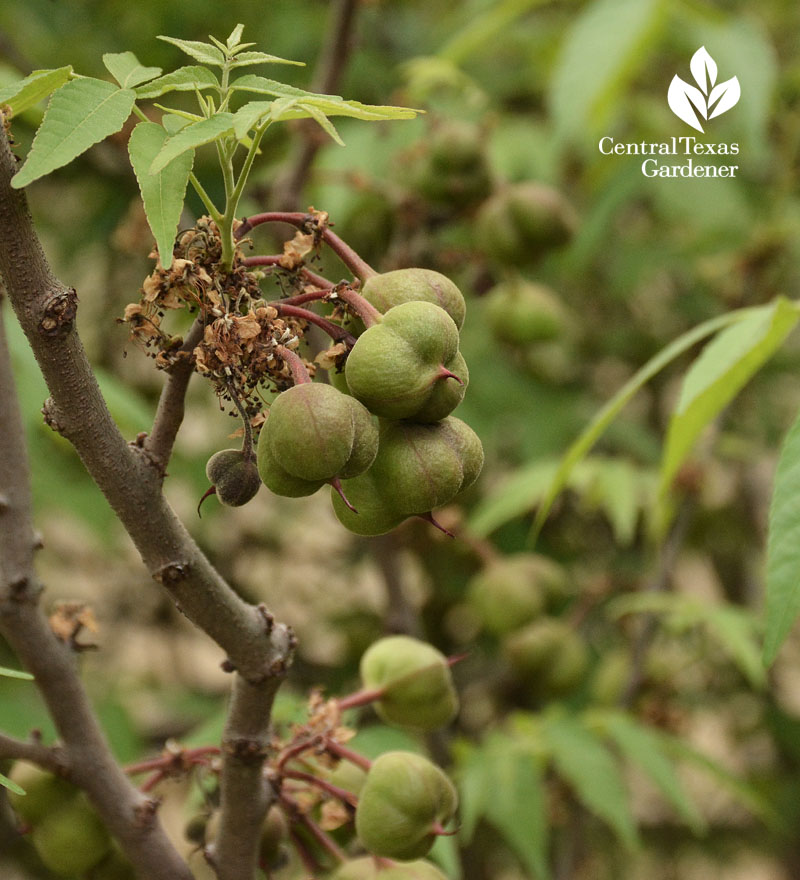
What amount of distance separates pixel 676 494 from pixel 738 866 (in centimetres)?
170

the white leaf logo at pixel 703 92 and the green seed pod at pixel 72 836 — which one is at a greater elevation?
the white leaf logo at pixel 703 92

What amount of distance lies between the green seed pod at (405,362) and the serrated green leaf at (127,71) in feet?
0.75

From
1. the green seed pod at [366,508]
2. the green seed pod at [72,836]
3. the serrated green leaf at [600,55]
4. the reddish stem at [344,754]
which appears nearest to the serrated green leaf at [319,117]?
the green seed pod at [366,508]

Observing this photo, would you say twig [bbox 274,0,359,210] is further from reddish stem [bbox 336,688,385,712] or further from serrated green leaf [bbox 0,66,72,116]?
serrated green leaf [bbox 0,66,72,116]

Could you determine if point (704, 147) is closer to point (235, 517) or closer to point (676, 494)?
point (676, 494)

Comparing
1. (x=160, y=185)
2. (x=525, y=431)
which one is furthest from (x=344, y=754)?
(x=525, y=431)

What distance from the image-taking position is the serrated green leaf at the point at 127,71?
71 cm

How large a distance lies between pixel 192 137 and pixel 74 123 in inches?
3.0

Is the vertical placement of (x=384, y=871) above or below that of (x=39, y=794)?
below

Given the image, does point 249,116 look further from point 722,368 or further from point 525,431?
point 525,431

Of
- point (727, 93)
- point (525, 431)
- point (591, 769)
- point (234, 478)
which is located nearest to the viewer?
point (234, 478)

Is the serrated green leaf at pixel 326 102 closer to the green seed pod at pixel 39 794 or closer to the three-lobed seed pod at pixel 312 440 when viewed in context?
the three-lobed seed pod at pixel 312 440

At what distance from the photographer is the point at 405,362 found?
26.8 inches

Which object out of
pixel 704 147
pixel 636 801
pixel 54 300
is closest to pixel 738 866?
pixel 636 801
